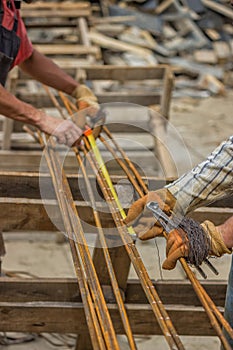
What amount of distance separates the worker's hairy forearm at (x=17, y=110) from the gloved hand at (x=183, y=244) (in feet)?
5.37

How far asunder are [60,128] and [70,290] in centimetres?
100

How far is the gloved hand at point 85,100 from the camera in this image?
180 inches

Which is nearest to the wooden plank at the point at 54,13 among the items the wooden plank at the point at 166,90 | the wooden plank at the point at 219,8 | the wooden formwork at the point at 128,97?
the wooden plank at the point at 219,8

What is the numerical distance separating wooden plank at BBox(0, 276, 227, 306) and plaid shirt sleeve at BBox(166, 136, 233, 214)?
704mm

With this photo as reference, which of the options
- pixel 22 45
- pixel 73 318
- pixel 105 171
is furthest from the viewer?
pixel 22 45

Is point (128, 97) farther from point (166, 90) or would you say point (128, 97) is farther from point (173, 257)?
point (173, 257)

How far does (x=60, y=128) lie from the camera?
13.5ft

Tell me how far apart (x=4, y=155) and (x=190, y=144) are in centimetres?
348

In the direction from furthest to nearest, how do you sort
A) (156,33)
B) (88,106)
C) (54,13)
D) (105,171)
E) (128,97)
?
(156,33) < (54,13) < (128,97) < (88,106) < (105,171)

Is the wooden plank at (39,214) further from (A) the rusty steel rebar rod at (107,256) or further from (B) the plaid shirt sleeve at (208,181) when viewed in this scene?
(B) the plaid shirt sleeve at (208,181)

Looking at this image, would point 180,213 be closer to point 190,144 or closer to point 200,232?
point 200,232

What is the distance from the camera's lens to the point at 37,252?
5805mm

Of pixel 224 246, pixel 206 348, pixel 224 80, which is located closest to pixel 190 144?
pixel 224 80

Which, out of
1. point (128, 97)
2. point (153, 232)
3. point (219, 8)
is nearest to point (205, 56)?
point (219, 8)
